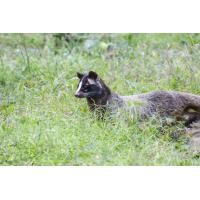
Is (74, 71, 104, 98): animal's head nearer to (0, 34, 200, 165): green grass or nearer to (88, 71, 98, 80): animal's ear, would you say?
(88, 71, 98, 80): animal's ear

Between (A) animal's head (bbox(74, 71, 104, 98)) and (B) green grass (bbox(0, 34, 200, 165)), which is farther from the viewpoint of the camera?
(A) animal's head (bbox(74, 71, 104, 98))

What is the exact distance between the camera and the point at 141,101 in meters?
7.79

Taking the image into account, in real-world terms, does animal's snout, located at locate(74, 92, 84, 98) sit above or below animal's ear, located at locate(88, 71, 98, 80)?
below

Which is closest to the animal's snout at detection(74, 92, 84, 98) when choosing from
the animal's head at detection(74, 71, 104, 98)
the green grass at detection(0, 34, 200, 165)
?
the animal's head at detection(74, 71, 104, 98)

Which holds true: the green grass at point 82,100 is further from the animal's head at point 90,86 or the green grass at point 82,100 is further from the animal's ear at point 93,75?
the animal's ear at point 93,75

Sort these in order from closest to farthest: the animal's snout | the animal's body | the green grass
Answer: the green grass < the animal's snout < the animal's body

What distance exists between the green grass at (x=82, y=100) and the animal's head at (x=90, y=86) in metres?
0.26

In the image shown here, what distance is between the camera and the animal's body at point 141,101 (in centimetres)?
771

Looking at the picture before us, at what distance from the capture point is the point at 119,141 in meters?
7.05

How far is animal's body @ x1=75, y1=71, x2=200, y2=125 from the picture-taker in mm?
7715

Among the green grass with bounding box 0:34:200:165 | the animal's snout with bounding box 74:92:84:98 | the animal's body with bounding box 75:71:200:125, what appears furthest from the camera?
the animal's body with bounding box 75:71:200:125

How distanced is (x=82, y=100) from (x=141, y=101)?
2.80ft

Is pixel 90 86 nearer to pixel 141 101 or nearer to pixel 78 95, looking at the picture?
pixel 78 95

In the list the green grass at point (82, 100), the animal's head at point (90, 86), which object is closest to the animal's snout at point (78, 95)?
the animal's head at point (90, 86)
